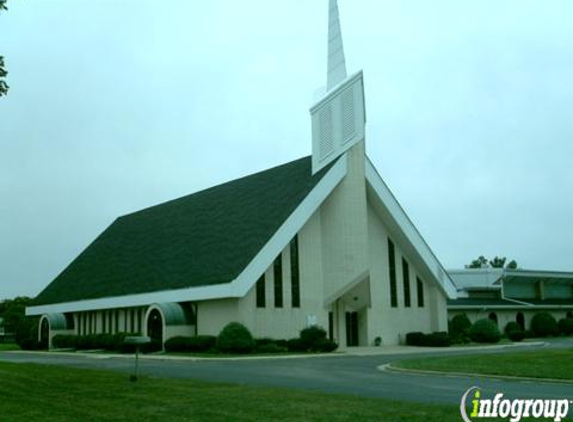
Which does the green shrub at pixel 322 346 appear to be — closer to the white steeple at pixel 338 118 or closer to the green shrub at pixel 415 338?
the green shrub at pixel 415 338

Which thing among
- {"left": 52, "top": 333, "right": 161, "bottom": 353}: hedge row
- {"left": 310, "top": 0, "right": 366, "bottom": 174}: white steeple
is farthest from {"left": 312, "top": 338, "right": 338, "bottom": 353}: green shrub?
{"left": 310, "top": 0, "right": 366, "bottom": 174}: white steeple

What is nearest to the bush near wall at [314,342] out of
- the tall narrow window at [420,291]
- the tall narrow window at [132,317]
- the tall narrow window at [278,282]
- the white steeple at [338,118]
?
the tall narrow window at [278,282]

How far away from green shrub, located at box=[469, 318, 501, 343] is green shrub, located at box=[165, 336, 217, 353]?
16.4m

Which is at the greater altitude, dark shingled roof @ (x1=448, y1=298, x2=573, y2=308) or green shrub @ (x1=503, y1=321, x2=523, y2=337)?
dark shingled roof @ (x1=448, y1=298, x2=573, y2=308)

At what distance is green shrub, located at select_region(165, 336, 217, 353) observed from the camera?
3434 centimetres

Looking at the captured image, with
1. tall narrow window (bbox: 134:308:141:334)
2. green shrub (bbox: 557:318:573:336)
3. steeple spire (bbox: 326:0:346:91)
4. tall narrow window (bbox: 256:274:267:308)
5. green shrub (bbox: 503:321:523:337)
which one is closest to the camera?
tall narrow window (bbox: 256:274:267:308)

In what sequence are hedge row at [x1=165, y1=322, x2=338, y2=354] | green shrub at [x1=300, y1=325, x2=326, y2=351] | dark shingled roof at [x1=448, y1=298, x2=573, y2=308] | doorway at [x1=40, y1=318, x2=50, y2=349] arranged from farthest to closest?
dark shingled roof at [x1=448, y1=298, x2=573, y2=308], doorway at [x1=40, y1=318, x2=50, y2=349], green shrub at [x1=300, y1=325, x2=326, y2=351], hedge row at [x1=165, y1=322, x2=338, y2=354]

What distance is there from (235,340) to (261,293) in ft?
13.2

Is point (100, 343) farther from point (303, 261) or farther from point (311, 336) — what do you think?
point (311, 336)

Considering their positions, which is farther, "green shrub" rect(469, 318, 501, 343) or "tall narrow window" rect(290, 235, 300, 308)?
"green shrub" rect(469, 318, 501, 343)

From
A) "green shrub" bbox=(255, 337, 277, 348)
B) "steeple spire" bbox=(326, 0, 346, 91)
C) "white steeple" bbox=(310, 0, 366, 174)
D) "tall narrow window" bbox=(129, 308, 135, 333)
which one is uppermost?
"steeple spire" bbox=(326, 0, 346, 91)

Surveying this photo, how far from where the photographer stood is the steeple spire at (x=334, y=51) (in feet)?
135

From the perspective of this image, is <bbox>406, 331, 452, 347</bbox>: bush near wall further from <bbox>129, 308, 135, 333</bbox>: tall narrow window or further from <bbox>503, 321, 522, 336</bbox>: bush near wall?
<bbox>129, 308, 135, 333</bbox>: tall narrow window

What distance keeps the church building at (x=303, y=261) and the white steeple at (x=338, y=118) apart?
0.20ft
